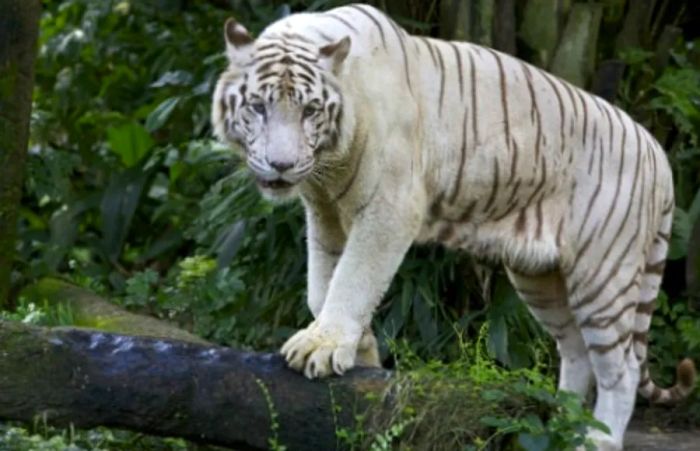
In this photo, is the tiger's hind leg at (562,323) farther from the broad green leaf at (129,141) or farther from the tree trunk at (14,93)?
the broad green leaf at (129,141)

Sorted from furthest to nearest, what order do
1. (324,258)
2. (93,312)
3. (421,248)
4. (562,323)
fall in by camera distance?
(421,248)
(93,312)
(562,323)
(324,258)

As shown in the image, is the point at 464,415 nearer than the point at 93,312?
Yes

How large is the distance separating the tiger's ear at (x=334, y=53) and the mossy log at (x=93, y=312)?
53.5 inches

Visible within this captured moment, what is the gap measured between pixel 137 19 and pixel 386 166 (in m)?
4.75

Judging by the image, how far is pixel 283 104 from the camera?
543 cm

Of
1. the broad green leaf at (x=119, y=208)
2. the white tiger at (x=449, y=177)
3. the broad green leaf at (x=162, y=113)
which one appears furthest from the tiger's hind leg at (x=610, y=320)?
the broad green leaf at (x=119, y=208)

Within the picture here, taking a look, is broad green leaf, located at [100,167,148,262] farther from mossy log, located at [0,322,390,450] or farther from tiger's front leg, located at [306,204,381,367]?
mossy log, located at [0,322,390,450]

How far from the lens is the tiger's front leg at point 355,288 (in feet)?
→ 17.4

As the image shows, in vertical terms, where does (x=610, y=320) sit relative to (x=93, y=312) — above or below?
above

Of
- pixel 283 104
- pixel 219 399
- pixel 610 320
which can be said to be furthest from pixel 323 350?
pixel 610 320

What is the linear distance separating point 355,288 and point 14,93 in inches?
71.8

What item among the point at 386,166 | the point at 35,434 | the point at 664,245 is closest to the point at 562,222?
the point at 664,245

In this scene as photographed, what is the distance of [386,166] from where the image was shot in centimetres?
563

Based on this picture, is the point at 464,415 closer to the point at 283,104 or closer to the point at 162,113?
the point at 283,104
